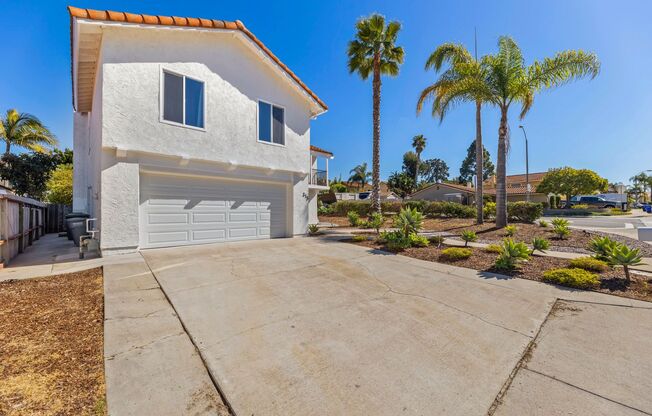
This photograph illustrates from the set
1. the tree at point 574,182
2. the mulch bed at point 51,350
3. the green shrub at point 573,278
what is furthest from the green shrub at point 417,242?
the tree at point 574,182

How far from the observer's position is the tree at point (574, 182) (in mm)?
26969

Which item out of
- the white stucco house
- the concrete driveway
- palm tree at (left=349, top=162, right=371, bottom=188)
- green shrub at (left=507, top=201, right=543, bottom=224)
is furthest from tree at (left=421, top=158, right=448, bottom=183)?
the concrete driveway

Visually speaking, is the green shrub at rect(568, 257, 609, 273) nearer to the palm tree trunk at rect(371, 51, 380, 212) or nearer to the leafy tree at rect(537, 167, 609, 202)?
the palm tree trunk at rect(371, 51, 380, 212)

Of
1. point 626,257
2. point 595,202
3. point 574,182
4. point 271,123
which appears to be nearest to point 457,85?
point 271,123

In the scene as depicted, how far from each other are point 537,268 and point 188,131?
10119mm

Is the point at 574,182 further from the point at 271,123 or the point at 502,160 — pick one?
the point at 271,123

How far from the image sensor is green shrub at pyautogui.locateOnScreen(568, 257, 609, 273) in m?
5.66

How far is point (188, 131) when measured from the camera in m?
8.12

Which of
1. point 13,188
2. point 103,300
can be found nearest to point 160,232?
point 103,300

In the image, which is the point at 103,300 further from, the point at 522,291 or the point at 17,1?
the point at 17,1

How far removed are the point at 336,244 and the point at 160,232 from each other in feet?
17.9

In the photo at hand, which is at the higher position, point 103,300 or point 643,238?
point 643,238

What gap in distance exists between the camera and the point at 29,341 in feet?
9.79

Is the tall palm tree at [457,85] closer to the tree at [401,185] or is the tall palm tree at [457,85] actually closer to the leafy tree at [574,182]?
the leafy tree at [574,182]
